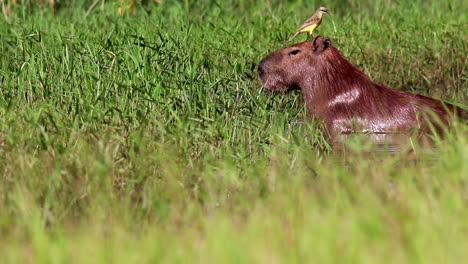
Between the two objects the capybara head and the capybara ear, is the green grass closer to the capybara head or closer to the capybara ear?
the capybara head

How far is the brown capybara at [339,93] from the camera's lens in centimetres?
611

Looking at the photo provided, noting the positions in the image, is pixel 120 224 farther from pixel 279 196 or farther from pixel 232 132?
pixel 232 132

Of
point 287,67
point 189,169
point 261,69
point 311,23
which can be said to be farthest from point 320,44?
point 189,169

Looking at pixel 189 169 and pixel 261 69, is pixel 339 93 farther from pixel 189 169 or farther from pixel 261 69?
pixel 189 169

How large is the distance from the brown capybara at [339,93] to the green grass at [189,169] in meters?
0.17

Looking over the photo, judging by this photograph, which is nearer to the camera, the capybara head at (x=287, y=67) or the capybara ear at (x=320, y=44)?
the capybara ear at (x=320, y=44)

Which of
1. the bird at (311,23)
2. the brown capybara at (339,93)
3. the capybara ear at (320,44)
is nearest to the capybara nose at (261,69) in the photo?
the brown capybara at (339,93)

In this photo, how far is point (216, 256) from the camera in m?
3.03

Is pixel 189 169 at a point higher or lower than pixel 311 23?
higher

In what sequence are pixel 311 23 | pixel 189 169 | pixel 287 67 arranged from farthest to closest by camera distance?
pixel 311 23 < pixel 287 67 < pixel 189 169

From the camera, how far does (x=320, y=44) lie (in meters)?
6.32

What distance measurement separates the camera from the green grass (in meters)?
3.19

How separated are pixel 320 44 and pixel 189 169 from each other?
2111mm

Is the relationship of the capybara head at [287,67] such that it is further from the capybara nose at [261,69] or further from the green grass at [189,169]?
the green grass at [189,169]
